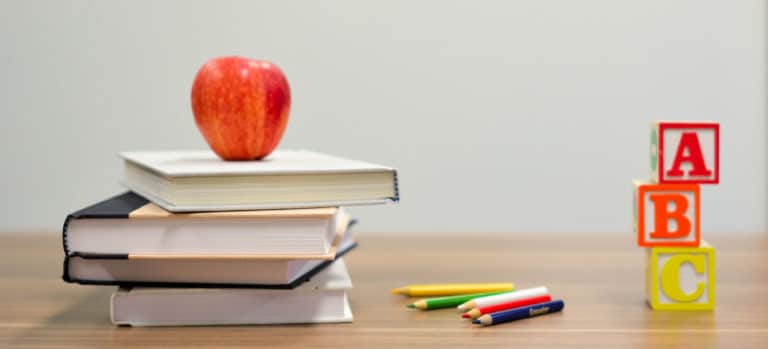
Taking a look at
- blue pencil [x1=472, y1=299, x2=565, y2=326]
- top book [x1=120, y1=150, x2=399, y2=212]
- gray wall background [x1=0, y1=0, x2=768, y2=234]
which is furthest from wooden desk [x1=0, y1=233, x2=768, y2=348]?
gray wall background [x1=0, y1=0, x2=768, y2=234]

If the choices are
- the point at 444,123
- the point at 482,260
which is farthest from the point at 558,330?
the point at 444,123

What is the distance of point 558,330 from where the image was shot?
2.54 feet

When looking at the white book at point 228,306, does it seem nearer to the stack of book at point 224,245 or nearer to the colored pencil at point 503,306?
the stack of book at point 224,245

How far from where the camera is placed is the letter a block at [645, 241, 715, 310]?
860 mm

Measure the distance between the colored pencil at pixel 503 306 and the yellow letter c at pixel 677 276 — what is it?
116 mm

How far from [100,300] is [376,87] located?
130 centimetres

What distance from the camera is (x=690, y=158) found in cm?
87

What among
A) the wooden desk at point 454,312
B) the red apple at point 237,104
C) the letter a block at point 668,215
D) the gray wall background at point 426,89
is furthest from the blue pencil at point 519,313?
the gray wall background at point 426,89

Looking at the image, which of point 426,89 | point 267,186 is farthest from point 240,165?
point 426,89

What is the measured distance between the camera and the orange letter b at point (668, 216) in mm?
862

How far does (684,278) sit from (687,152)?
0.13m

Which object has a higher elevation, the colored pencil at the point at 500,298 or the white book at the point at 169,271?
the white book at the point at 169,271

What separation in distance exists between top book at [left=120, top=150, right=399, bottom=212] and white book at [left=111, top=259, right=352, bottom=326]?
3.1 inches

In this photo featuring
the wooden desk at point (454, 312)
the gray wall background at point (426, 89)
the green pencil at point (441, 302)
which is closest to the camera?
the wooden desk at point (454, 312)
